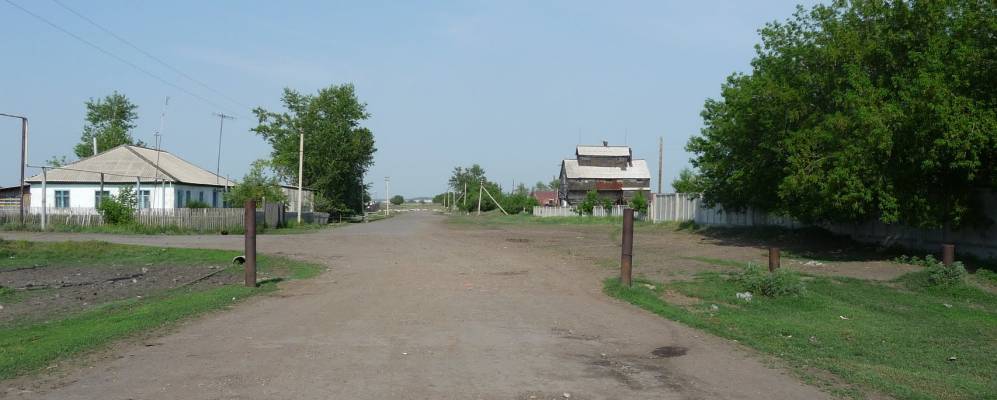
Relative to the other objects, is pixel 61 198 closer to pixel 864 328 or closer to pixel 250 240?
pixel 250 240

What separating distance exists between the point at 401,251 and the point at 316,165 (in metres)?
50.4

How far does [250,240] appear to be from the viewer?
15.0 m

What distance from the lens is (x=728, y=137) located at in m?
32.3

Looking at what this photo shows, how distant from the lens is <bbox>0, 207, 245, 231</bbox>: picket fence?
4203cm

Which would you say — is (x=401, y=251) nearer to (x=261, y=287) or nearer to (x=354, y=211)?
(x=261, y=287)

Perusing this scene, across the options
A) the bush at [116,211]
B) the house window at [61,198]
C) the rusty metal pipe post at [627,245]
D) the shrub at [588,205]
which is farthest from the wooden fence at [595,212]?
the rusty metal pipe post at [627,245]

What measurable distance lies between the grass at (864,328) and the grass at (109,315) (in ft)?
24.8

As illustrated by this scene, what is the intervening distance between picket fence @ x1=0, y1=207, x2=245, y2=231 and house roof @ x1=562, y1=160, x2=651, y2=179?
54230 millimetres

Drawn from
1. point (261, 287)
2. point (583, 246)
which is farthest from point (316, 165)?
point (261, 287)

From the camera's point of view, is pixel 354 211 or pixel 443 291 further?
pixel 354 211

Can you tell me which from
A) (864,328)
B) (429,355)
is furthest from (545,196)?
(429,355)

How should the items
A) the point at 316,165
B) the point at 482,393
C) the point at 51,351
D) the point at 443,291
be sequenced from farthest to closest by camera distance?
the point at 316,165 < the point at 443,291 < the point at 51,351 < the point at 482,393

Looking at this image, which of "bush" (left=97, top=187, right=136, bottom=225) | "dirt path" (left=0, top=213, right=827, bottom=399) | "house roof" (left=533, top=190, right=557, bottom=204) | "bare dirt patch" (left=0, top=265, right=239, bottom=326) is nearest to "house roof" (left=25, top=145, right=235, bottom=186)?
"bush" (left=97, top=187, right=136, bottom=225)

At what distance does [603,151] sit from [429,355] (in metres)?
87.9
